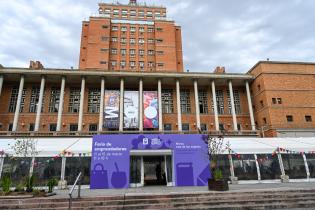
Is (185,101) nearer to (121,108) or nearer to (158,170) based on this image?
(121,108)

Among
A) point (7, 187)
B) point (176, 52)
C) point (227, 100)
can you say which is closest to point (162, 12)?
point (176, 52)

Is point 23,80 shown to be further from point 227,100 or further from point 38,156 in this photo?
point 227,100

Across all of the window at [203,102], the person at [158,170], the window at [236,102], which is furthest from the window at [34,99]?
the window at [236,102]

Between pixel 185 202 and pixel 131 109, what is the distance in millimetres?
16026

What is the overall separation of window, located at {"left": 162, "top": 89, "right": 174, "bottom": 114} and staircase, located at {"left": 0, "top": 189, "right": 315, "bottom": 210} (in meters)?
17.4

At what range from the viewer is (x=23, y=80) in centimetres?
2306

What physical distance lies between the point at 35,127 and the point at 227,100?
829 inches

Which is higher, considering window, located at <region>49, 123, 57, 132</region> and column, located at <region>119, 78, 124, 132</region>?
column, located at <region>119, 78, 124, 132</region>

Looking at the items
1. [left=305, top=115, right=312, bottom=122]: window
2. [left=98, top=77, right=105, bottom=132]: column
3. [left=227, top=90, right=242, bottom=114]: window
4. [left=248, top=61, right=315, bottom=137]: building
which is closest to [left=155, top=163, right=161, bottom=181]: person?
[left=98, top=77, right=105, bottom=132]: column

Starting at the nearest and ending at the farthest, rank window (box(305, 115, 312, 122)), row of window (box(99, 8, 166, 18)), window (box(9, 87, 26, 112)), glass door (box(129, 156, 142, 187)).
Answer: glass door (box(129, 156, 142, 187)) < window (box(305, 115, 312, 122)) < window (box(9, 87, 26, 112)) < row of window (box(99, 8, 166, 18))

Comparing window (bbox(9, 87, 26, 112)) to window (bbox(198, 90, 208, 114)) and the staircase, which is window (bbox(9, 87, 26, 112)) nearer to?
the staircase

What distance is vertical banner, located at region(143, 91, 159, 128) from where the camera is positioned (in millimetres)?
22750

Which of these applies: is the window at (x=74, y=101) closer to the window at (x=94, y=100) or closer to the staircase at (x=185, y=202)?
the window at (x=94, y=100)

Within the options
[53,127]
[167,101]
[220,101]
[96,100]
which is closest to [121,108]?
[96,100]
